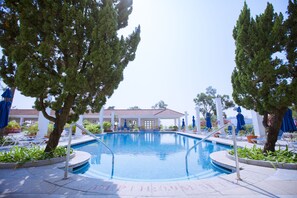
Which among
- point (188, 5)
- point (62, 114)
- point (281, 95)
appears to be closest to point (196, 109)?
point (188, 5)

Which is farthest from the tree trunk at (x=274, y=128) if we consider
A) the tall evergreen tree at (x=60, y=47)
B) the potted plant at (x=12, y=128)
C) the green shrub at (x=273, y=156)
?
the potted plant at (x=12, y=128)

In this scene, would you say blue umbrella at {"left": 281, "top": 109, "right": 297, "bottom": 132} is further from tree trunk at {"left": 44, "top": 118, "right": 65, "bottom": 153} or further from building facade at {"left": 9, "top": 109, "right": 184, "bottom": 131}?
building facade at {"left": 9, "top": 109, "right": 184, "bottom": 131}

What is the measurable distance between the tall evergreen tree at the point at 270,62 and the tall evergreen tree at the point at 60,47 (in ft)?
18.1

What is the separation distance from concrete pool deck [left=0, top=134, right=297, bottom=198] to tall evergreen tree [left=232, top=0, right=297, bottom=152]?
260cm

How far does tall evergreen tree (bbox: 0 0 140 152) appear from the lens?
524 centimetres

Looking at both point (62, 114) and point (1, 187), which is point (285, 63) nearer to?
point (62, 114)

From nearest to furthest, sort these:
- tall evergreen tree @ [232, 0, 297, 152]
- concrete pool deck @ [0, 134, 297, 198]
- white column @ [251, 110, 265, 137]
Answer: concrete pool deck @ [0, 134, 297, 198], tall evergreen tree @ [232, 0, 297, 152], white column @ [251, 110, 265, 137]

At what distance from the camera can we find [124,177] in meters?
6.18

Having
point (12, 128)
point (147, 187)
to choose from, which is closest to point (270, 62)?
point (147, 187)

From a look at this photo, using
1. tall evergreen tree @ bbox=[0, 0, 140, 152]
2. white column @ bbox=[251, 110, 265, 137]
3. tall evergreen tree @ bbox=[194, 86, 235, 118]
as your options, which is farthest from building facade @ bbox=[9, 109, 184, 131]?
tall evergreen tree @ bbox=[0, 0, 140, 152]

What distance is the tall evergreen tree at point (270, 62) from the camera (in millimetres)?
5891

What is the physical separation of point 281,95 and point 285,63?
1508 mm

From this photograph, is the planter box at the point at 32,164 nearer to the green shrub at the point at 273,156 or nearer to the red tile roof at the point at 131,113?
the green shrub at the point at 273,156

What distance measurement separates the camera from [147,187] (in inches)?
150
